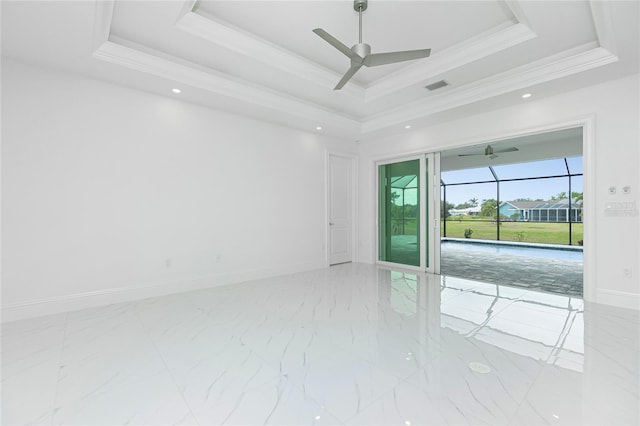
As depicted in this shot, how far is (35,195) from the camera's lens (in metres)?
3.17

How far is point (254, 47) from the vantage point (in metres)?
3.34

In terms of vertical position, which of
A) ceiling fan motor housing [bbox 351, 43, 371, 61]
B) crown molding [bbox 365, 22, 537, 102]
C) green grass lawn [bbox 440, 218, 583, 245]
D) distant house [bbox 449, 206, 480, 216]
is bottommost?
green grass lawn [bbox 440, 218, 583, 245]

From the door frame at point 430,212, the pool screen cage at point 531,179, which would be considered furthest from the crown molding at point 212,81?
the pool screen cage at point 531,179

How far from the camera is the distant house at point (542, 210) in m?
9.35

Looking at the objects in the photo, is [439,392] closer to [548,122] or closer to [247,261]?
[247,261]

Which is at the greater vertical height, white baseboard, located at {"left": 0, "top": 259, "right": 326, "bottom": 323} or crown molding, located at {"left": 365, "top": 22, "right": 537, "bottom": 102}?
crown molding, located at {"left": 365, "top": 22, "right": 537, "bottom": 102}

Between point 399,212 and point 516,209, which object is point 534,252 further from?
point 399,212

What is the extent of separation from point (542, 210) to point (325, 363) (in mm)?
11287

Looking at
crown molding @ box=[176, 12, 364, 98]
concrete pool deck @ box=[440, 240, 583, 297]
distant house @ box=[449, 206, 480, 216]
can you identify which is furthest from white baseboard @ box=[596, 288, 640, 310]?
distant house @ box=[449, 206, 480, 216]

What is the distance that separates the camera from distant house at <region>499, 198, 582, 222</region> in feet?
30.7

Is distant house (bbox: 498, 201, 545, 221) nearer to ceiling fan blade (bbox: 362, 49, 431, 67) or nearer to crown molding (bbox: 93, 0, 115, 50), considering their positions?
ceiling fan blade (bbox: 362, 49, 431, 67)

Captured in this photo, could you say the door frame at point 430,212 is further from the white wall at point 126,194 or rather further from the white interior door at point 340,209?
the white wall at point 126,194

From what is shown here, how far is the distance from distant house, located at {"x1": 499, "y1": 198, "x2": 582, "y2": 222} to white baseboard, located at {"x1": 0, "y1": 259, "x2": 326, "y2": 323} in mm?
9705

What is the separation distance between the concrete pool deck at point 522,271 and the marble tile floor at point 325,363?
0.90 meters
